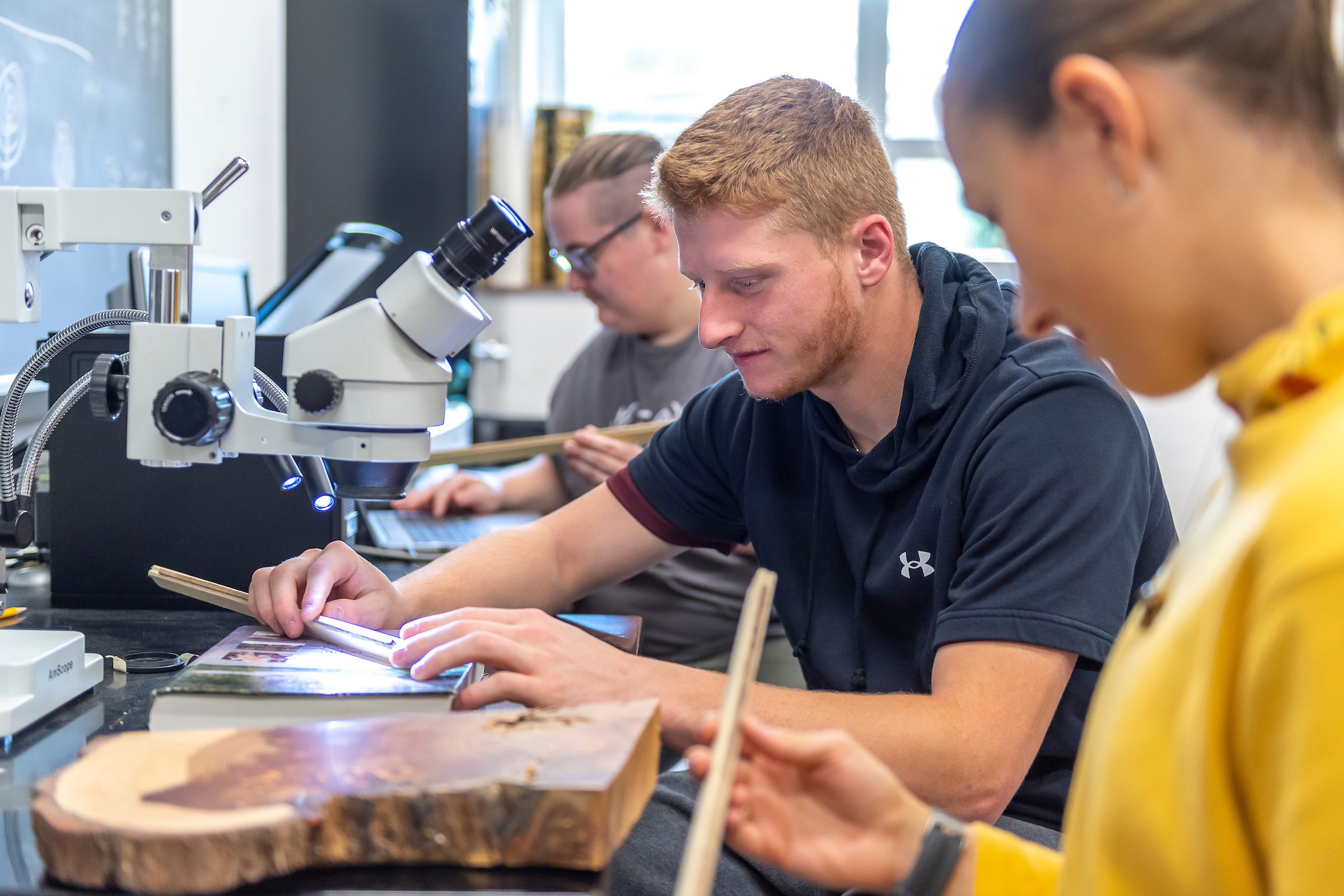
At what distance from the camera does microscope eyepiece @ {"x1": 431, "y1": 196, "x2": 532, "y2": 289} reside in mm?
894

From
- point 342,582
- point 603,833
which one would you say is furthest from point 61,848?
point 342,582

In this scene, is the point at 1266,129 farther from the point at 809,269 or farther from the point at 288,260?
the point at 288,260

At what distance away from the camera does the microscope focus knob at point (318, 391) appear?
0.90 meters

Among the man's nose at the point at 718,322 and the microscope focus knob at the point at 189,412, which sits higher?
the man's nose at the point at 718,322

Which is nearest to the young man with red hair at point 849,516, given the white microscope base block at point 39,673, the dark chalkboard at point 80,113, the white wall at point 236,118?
the white microscope base block at point 39,673

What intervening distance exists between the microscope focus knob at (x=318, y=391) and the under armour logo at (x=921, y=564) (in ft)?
1.99

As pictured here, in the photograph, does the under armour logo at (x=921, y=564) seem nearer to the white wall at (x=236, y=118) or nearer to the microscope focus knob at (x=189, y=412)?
the microscope focus knob at (x=189, y=412)

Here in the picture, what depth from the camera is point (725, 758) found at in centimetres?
59

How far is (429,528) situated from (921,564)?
105cm

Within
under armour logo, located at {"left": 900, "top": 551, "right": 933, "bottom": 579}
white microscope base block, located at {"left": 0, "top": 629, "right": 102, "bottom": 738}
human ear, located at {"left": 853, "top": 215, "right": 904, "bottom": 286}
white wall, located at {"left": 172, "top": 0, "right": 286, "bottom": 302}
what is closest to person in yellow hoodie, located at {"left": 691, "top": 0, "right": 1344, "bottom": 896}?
under armour logo, located at {"left": 900, "top": 551, "right": 933, "bottom": 579}

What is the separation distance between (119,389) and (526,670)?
425 millimetres

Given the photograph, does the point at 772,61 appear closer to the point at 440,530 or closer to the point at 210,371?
the point at 440,530

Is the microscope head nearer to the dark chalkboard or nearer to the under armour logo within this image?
the under armour logo

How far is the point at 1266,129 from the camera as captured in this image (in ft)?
1.73
